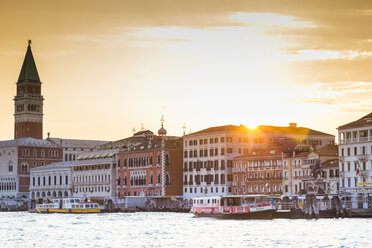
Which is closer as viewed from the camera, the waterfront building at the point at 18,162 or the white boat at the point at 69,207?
the white boat at the point at 69,207

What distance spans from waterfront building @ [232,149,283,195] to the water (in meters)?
25.6

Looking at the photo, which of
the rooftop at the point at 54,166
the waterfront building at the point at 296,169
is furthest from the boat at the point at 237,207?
the rooftop at the point at 54,166

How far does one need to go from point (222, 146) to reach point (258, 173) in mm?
8150

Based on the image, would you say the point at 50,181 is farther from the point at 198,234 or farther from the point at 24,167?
the point at 198,234

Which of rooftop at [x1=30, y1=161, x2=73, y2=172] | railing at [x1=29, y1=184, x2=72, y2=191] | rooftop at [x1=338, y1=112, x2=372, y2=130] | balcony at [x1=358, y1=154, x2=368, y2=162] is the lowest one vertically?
railing at [x1=29, y1=184, x2=72, y2=191]

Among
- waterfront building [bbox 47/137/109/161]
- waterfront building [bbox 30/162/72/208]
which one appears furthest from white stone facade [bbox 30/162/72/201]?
waterfront building [bbox 47/137/109/161]

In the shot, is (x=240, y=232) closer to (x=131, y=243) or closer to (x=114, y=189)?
(x=131, y=243)

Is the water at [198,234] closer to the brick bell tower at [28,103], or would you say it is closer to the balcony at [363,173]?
the balcony at [363,173]

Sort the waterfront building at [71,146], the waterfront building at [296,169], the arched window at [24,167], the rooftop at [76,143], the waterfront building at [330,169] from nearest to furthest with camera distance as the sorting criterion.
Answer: the waterfront building at [330,169]
the waterfront building at [296,169]
the arched window at [24,167]
the waterfront building at [71,146]
the rooftop at [76,143]

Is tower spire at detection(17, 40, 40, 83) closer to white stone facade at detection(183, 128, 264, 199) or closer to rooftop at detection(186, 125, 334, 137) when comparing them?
white stone facade at detection(183, 128, 264, 199)

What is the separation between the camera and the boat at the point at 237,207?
274 feet

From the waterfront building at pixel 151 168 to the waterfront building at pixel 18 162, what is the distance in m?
30.4

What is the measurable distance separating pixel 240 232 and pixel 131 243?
1090 cm

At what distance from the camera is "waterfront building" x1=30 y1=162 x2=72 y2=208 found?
147125 mm
